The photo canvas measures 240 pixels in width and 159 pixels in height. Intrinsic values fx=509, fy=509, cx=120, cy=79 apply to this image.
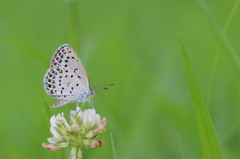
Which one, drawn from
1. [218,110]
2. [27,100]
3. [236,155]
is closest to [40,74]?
[27,100]

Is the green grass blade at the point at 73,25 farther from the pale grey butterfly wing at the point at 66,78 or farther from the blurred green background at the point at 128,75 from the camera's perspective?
the pale grey butterfly wing at the point at 66,78

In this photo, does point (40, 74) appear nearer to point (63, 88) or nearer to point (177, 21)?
point (63, 88)

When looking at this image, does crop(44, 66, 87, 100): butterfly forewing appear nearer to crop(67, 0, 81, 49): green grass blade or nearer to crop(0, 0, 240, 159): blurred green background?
crop(0, 0, 240, 159): blurred green background

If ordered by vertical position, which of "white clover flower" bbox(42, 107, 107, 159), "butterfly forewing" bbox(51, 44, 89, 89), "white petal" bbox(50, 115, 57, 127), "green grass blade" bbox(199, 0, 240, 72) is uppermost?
"butterfly forewing" bbox(51, 44, 89, 89)

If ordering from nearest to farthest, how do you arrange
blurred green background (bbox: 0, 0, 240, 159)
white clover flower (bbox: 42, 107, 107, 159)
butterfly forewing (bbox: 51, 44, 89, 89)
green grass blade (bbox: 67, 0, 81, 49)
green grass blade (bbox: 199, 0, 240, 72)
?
white clover flower (bbox: 42, 107, 107, 159), green grass blade (bbox: 199, 0, 240, 72), butterfly forewing (bbox: 51, 44, 89, 89), blurred green background (bbox: 0, 0, 240, 159), green grass blade (bbox: 67, 0, 81, 49)

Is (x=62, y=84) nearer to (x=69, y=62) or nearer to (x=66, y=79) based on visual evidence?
(x=66, y=79)

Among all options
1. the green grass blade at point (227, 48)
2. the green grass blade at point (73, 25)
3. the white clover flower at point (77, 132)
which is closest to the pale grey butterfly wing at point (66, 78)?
the green grass blade at point (73, 25)

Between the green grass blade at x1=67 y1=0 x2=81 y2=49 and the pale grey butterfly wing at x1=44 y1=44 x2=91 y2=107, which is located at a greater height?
the green grass blade at x1=67 y1=0 x2=81 y2=49

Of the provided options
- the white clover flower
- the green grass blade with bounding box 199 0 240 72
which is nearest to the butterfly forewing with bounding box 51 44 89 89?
the white clover flower

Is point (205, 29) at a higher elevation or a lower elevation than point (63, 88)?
higher
